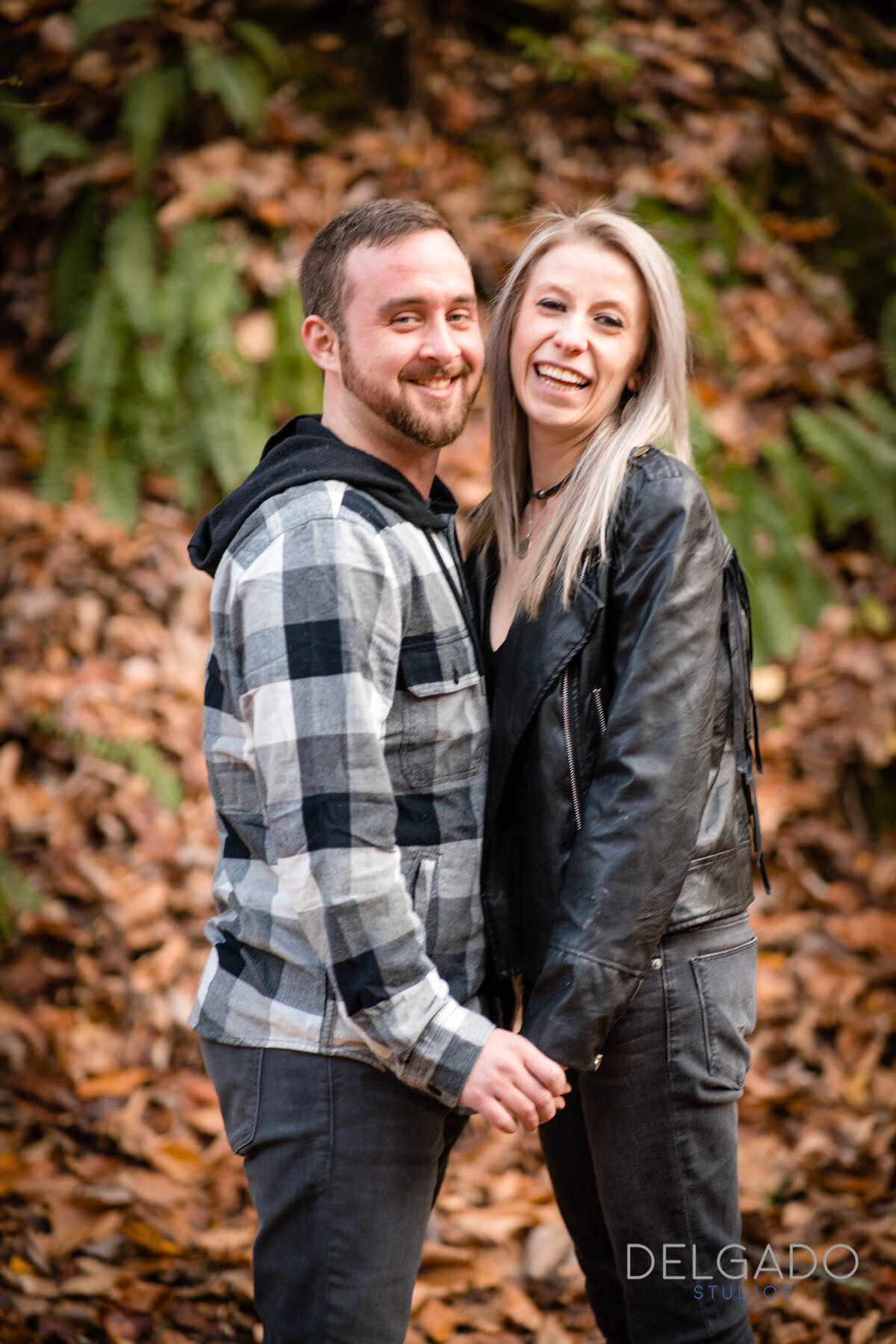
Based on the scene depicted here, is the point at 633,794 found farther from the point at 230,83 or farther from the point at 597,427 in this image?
the point at 230,83

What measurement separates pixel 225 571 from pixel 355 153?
4.30 m

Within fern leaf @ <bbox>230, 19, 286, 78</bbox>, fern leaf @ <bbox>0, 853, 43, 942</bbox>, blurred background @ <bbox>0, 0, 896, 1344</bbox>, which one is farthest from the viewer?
fern leaf @ <bbox>230, 19, 286, 78</bbox>

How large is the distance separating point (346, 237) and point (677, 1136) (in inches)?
70.2

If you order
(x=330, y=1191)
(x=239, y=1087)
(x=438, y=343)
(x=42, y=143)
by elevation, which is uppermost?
(x=42, y=143)

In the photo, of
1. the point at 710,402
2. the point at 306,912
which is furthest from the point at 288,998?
the point at 710,402

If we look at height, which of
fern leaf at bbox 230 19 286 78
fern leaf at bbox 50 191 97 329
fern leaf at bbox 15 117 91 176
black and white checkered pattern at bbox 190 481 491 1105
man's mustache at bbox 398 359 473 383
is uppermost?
fern leaf at bbox 230 19 286 78

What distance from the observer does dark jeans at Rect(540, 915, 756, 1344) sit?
6.45 feet

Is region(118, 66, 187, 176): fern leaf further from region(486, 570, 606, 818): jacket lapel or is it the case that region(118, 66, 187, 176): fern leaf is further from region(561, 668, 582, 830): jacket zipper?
region(561, 668, 582, 830): jacket zipper

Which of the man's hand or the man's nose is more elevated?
the man's nose

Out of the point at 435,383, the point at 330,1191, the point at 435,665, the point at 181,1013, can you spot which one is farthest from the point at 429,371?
the point at 181,1013

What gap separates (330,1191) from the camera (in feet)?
5.94

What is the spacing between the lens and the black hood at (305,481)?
1928 millimetres

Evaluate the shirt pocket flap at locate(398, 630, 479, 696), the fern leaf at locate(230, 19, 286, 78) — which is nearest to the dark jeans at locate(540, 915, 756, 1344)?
the shirt pocket flap at locate(398, 630, 479, 696)

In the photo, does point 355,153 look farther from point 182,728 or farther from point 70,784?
point 70,784
